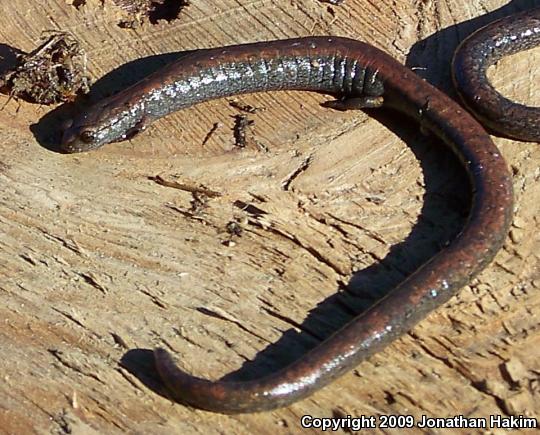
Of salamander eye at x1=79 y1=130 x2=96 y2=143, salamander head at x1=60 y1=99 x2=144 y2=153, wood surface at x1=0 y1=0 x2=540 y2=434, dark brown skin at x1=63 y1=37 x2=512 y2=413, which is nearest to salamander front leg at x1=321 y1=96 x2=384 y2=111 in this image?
dark brown skin at x1=63 y1=37 x2=512 y2=413

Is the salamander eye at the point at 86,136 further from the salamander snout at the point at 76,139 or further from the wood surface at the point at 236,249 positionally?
the wood surface at the point at 236,249

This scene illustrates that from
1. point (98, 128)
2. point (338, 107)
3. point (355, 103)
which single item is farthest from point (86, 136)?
point (355, 103)

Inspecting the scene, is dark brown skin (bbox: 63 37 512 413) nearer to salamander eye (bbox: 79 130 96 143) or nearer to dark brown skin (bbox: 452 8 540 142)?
salamander eye (bbox: 79 130 96 143)

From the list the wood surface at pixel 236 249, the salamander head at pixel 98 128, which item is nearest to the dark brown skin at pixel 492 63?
the wood surface at pixel 236 249

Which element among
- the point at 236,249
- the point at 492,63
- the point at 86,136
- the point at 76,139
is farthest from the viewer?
the point at 492,63

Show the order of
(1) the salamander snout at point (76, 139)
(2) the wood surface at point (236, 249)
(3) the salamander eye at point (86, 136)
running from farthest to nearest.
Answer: (3) the salamander eye at point (86, 136) < (1) the salamander snout at point (76, 139) < (2) the wood surface at point (236, 249)

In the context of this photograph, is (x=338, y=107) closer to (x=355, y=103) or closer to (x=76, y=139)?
(x=355, y=103)
